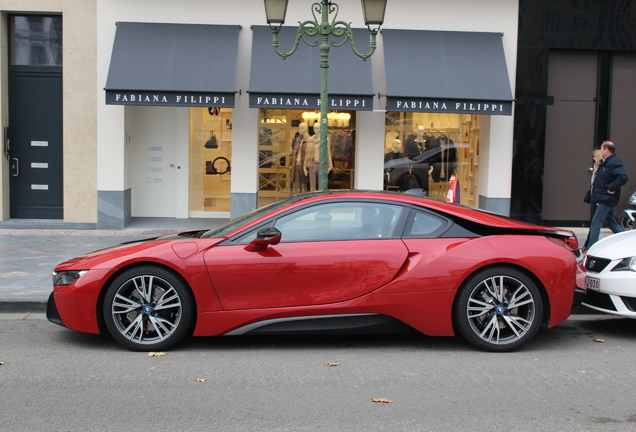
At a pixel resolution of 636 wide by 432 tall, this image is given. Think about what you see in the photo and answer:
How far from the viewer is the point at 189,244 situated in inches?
240

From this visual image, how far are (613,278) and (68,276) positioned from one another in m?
5.04

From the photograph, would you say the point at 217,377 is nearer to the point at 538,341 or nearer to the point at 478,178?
the point at 538,341

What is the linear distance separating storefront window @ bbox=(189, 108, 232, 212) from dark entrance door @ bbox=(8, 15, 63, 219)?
2684 millimetres

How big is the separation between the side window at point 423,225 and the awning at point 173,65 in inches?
287

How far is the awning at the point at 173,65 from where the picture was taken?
12758 millimetres

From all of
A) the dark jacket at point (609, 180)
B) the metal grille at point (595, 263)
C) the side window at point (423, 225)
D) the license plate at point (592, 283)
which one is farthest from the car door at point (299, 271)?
the dark jacket at point (609, 180)

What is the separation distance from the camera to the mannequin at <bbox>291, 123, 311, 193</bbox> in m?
14.6

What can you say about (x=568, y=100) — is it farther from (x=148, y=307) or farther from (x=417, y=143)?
(x=148, y=307)

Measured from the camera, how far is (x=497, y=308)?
6.04 meters

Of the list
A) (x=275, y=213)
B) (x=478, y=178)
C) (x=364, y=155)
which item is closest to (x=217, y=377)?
(x=275, y=213)

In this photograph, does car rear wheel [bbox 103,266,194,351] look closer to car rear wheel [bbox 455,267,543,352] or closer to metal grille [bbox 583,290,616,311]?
car rear wheel [bbox 455,267,543,352]

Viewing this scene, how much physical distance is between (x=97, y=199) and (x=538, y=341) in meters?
9.63

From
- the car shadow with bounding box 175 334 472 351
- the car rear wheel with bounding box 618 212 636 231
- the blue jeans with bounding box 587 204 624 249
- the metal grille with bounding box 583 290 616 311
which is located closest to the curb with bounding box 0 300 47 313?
the car shadow with bounding box 175 334 472 351

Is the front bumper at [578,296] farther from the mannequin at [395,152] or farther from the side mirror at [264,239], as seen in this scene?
the mannequin at [395,152]
